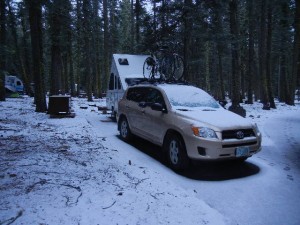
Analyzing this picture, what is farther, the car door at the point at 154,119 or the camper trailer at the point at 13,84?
the camper trailer at the point at 13,84

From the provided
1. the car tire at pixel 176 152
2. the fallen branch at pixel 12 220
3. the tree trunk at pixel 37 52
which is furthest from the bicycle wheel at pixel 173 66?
the fallen branch at pixel 12 220

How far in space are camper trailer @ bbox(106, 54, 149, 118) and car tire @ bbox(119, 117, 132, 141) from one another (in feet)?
13.1

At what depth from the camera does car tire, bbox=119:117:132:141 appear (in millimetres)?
9834

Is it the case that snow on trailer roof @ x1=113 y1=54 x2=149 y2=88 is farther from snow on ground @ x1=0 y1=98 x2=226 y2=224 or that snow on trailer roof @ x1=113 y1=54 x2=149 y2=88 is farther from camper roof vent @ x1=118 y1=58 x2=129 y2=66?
snow on ground @ x1=0 y1=98 x2=226 y2=224

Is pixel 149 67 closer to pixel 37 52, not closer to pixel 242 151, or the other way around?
pixel 37 52

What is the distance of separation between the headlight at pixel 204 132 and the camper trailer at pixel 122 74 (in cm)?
820

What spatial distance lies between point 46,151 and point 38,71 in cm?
919

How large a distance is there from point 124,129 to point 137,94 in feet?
4.63

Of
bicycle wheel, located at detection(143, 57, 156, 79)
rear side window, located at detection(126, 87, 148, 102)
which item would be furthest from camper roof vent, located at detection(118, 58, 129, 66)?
rear side window, located at detection(126, 87, 148, 102)

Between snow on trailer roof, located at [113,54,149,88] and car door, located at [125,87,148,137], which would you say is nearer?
car door, located at [125,87,148,137]

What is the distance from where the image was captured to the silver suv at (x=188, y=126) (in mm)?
6285

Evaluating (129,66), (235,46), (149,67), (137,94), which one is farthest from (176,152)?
(235,46)

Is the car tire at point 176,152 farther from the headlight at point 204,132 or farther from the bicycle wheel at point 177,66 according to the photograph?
the bicycle wheel at point 177,66

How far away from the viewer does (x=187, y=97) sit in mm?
8039
